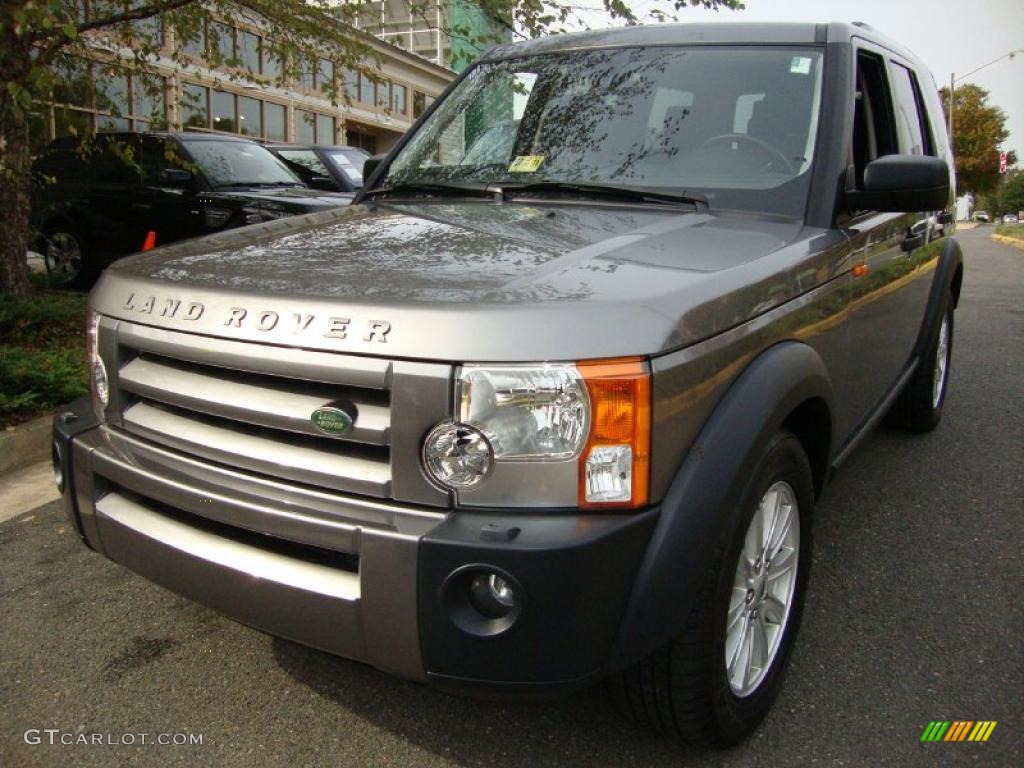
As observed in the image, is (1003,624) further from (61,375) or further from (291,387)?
(61,375)

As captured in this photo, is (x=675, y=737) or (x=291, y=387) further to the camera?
(x=675, y=737)

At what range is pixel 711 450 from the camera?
194 cm

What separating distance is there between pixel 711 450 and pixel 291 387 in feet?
3.03

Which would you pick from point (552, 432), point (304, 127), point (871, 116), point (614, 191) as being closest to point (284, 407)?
point (552, 432)

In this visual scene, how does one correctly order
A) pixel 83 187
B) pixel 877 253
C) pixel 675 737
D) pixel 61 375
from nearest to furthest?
1. pixel 675 737
2. pixel 877 253
3. pixel 61 375
4. pixel 83 187

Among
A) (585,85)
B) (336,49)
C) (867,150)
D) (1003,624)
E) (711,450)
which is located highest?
(336,49)

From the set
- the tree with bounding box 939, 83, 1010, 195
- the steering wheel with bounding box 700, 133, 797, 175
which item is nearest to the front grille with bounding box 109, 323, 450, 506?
the steering wheel with bounding box 700, 133, 797, 175

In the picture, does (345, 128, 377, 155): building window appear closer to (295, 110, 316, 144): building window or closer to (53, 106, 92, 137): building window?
(295, 110, 316, 144): building window

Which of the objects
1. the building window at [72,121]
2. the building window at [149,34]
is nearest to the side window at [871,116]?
the building window at [72,121]

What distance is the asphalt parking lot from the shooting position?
2.26m

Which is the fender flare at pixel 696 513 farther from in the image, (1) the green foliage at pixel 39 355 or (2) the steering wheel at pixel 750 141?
(1) the green foliage at pixel 39 355

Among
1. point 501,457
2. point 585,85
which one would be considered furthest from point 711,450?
point 585,85

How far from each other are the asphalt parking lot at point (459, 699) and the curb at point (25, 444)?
2.47 ft
